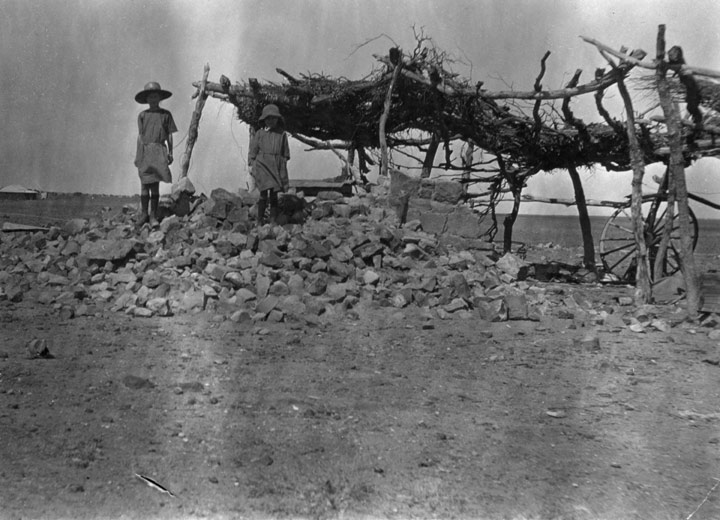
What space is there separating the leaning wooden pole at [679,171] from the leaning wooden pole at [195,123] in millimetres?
7169

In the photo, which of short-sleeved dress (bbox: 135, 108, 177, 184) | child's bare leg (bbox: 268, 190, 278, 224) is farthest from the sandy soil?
short-sleeved dress (bbox: 135, 108, 177, 184)

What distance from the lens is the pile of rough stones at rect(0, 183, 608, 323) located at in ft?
22.5

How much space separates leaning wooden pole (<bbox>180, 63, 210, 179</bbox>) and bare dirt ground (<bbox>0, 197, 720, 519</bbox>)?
17.7ft

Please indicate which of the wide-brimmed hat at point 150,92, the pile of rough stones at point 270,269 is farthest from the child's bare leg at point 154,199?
the wide-brimmed hat at point 150,92

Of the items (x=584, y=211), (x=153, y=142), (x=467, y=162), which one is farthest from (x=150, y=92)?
(x=584, y=211)

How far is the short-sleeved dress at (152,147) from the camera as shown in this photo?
903 cm

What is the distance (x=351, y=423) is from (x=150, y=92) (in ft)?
21.9

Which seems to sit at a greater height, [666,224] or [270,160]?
[270,160]

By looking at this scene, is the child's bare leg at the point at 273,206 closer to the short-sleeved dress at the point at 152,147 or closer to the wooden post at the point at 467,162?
the short-sleeved dress at the point at 152,147

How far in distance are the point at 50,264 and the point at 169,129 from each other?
2.37 meters

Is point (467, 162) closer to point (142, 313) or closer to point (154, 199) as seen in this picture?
point (154, 199)

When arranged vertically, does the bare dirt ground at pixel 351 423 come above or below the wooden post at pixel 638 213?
below

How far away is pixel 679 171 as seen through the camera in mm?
7293

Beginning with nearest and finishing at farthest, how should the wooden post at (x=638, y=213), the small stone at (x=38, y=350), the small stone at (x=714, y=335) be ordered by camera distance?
the small stone at (x=38, y=350) → the small stone at (x=714, y=335) → the wooden post at (x=638, y=213)
